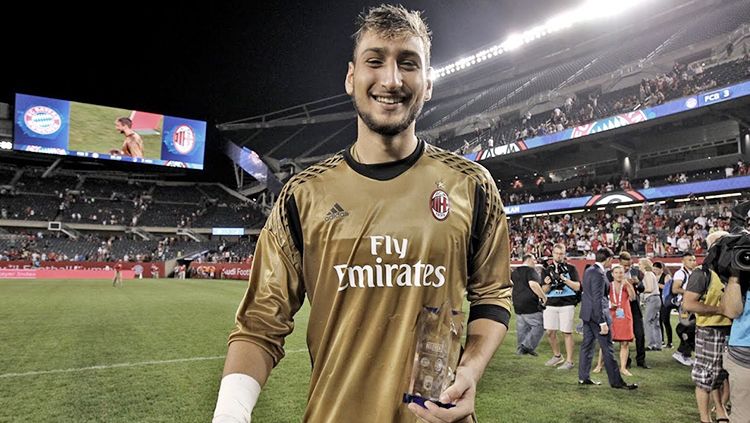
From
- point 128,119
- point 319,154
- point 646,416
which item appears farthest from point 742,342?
point 319,154

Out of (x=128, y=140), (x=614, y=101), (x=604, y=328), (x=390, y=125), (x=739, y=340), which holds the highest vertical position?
(x=614, y=101)

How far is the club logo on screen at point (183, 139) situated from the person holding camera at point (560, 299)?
167 ft

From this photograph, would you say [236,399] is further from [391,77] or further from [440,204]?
[391,77]

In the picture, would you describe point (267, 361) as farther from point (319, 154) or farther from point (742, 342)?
point (319, 154)

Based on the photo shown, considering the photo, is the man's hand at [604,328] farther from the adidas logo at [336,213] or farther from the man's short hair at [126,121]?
the man's short hair at [126,121]

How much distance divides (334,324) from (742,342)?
3926mm

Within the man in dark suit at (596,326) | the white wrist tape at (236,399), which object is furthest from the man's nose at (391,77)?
the man in dark suit at (596,326)

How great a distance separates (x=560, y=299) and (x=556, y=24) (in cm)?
3809

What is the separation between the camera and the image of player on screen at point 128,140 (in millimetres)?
50781

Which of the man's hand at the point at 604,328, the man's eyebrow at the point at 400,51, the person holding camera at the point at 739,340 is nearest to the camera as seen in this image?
the man's eyebrow at the point at 400,51

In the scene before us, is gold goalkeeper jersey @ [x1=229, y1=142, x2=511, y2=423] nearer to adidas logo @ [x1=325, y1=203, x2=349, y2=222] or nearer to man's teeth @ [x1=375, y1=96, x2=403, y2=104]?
adidas logo @ [x1=325, y1=203, x2=349, y2=222]

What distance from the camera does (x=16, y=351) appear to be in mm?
9586

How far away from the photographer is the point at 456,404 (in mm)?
1488

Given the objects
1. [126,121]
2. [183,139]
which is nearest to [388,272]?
[126,121]
